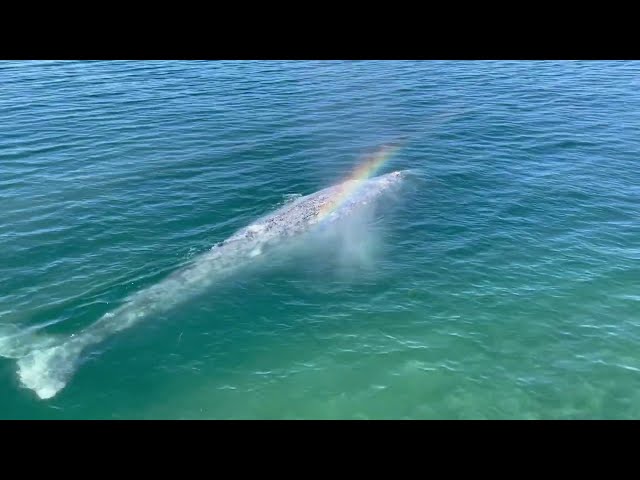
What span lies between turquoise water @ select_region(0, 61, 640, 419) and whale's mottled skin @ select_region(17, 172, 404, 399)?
0.67 m

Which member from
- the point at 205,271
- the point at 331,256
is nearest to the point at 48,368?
the point at 205,271

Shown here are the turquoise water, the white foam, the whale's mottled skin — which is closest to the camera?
the white foam

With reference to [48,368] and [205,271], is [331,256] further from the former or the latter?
[48,368]

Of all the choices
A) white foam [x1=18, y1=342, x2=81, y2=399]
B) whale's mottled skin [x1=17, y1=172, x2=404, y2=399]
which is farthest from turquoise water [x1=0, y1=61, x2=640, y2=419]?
whale's mottled skin [x1=17, y1=172, x2=404, y2=399]

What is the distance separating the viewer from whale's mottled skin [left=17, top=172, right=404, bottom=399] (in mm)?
25828

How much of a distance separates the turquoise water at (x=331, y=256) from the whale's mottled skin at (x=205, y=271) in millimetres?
671

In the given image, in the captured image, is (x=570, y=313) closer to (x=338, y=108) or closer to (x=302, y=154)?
(x=302, y=154)

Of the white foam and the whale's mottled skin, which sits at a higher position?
the whale's mottled skin

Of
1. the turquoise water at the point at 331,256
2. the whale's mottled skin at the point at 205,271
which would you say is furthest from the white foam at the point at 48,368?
the turquoise water at the point at 331,256

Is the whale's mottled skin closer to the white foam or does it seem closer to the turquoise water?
the white foam

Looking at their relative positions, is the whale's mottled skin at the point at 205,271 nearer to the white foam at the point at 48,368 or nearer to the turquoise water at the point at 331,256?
the white foam at the point at 48,368

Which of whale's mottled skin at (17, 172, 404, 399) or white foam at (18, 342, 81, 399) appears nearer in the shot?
white foam at (18, 342, 81, 399)

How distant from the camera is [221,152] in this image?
163ft

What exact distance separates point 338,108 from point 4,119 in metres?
35.7
